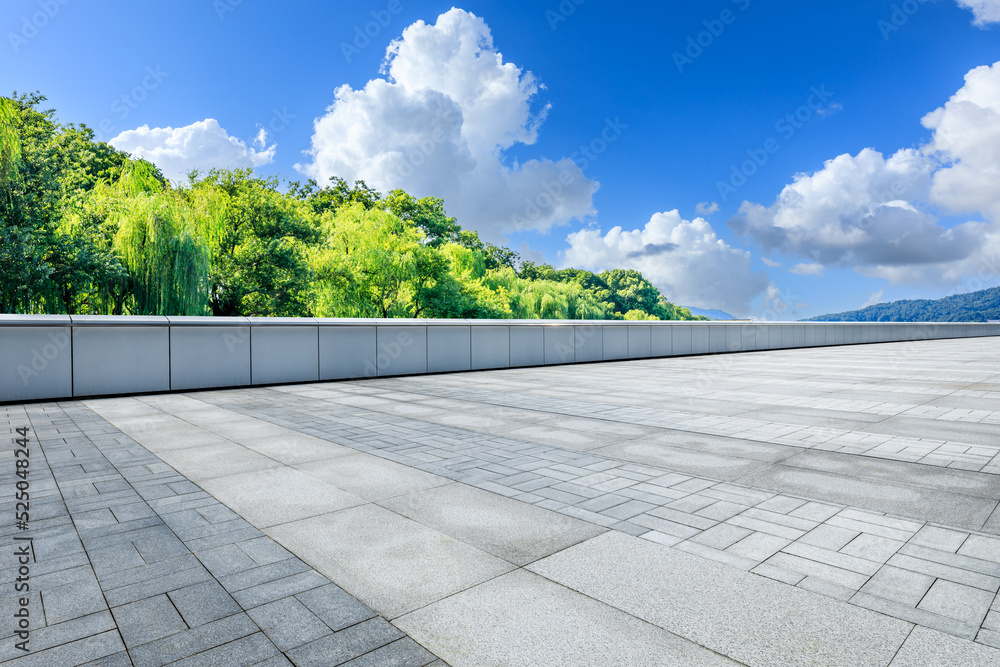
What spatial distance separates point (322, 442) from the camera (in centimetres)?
598

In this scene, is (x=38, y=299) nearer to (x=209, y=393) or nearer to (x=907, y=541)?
(x=209, y=393)

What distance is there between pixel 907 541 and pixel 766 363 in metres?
14.1

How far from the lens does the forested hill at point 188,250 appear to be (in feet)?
56.5

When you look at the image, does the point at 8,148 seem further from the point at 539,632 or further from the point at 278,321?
the point at 539,632

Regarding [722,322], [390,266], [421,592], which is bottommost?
[421,592]

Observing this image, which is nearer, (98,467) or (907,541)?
(907,541)

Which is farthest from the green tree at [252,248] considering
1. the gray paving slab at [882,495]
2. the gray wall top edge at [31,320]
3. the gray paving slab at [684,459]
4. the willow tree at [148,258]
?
the gray paving slab at [882,495]

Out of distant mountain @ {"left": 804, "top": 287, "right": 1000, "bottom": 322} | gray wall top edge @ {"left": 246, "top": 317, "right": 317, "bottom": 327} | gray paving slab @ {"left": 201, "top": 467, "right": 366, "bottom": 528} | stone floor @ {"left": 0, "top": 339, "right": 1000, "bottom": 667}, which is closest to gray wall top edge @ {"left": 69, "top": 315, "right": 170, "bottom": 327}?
gray wall top edge @ {"left": 246, "top": 317, "right": 317, "bottom": 327}

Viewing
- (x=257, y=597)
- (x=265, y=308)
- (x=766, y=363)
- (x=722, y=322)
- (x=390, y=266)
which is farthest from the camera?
(x=390, y=266)

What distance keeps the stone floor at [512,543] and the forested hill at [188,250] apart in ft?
43.4

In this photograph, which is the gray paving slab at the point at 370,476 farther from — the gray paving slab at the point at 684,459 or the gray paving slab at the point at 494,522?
the gray paving slab at the point at 684,459

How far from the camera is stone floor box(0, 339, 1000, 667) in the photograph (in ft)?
7.56

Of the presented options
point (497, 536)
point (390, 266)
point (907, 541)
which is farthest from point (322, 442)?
point (390, 266)

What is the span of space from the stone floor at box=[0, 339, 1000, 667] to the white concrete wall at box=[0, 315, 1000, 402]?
2.69 metres
